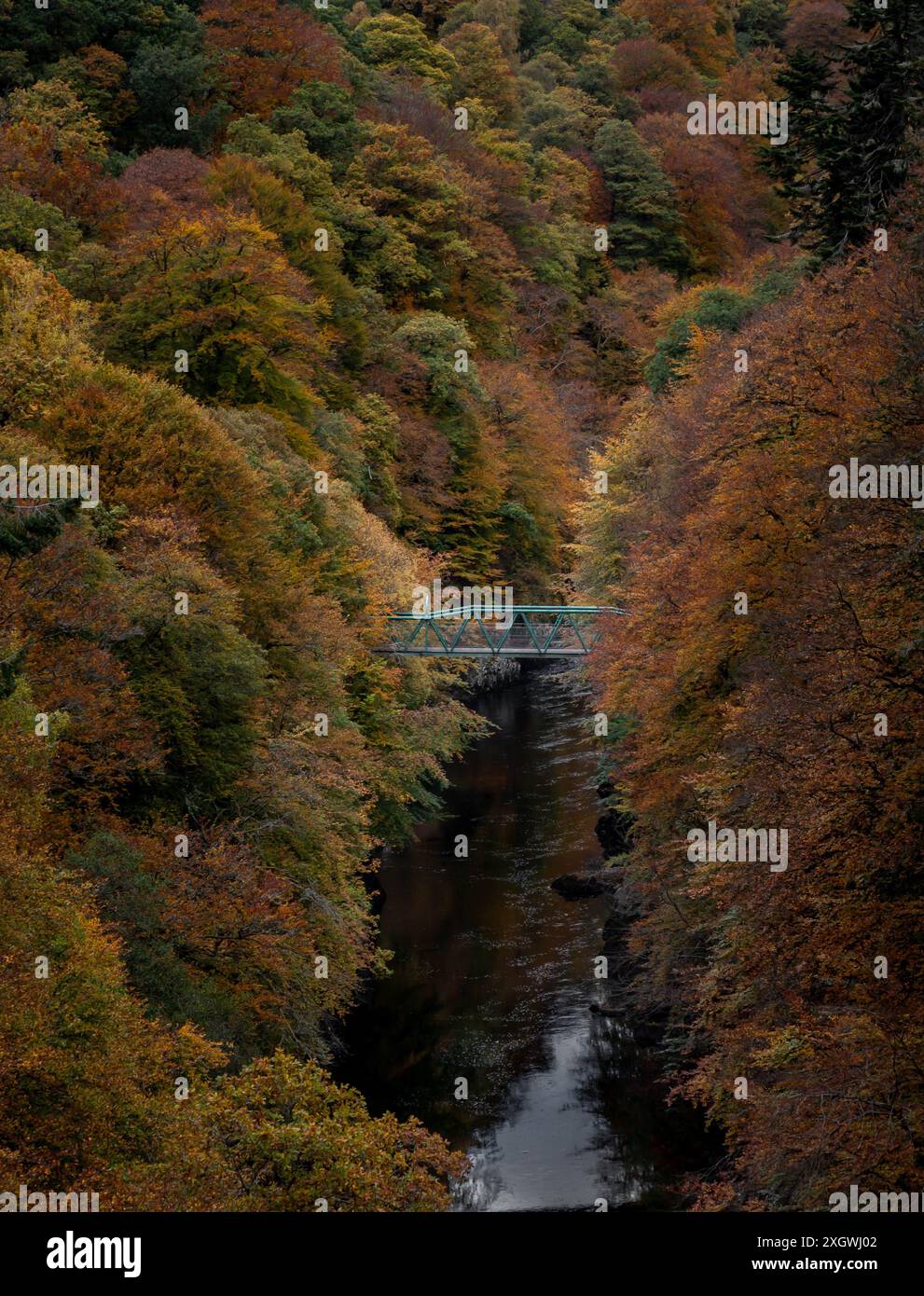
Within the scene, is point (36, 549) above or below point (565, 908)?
above

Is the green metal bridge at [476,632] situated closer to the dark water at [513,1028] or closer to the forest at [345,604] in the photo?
the forest at [345,604]

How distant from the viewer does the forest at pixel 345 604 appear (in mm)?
16141

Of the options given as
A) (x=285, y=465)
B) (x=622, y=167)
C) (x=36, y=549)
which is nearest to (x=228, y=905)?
(x=36, y=549)

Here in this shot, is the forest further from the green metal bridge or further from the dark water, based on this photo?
the dark water

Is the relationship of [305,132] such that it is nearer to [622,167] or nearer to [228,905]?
[622,167]

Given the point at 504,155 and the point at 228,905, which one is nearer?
the point at 228,905

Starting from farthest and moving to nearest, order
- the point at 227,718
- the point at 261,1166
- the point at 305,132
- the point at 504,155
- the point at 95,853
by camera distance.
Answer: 1. the point at 504,155
2. the point at 305,132
3. the point at 227,718
4. the point at 95,853
5. the point at 261,1166

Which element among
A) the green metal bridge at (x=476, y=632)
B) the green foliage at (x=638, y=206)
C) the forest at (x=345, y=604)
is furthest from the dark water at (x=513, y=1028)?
the green foliage at (x=638, y=206)

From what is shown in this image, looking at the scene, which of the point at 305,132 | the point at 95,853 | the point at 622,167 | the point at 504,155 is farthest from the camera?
the point at 622,167

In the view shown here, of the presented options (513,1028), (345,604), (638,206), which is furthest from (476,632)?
(638,206)

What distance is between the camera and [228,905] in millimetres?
22219

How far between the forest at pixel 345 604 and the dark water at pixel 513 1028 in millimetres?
1203

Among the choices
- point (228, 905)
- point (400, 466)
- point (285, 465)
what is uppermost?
point (400, 466)

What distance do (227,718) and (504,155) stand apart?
53.9 meters
